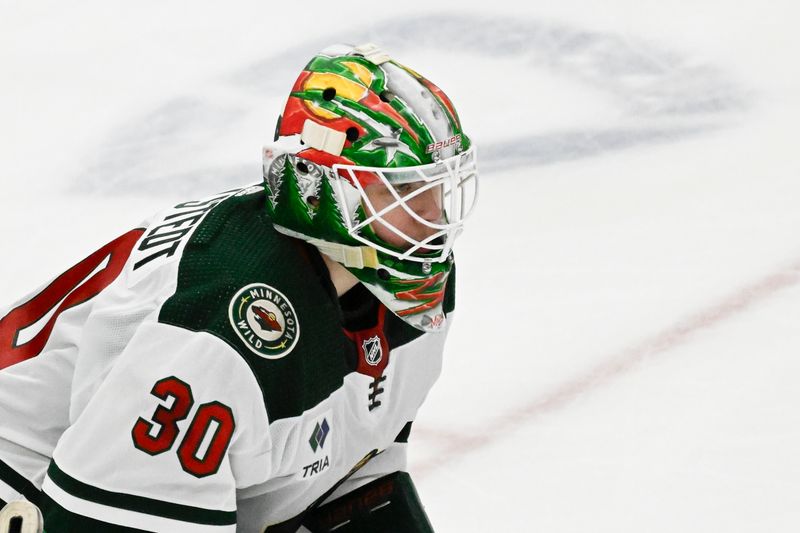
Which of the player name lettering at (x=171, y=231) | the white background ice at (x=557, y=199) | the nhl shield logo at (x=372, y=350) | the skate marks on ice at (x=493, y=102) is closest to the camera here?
the player name lettering at (x=171, y=231)

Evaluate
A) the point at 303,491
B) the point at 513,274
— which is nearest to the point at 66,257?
the point at 513,274

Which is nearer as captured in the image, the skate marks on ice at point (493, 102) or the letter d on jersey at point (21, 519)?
the letter d on jersey at point (21, 519)

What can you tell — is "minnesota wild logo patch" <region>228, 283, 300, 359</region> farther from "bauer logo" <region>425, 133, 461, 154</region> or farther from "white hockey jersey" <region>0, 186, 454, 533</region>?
"bauer logo" <region>425, 133, 461, 154</region>

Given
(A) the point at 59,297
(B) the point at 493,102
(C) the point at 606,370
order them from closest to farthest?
(A) the point at 59,297
(C) the point at 606,370
(B) the point at 493,102

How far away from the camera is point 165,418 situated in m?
1.83

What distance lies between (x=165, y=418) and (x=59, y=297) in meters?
0.43

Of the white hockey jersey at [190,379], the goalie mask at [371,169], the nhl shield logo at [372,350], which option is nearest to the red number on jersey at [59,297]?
the white hockey jersey at [190,379]

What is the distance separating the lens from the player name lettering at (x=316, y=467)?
2.10m

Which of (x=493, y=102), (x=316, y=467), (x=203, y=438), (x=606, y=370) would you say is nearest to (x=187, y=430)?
(x=203, y=438)

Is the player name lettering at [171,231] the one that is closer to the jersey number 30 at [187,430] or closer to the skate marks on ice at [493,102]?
the jersey number 30 at [187,430]

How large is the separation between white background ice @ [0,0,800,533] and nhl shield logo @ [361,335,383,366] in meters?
0.74

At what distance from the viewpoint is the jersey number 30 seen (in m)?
1.82

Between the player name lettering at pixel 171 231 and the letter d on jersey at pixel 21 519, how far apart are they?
0.38 meters

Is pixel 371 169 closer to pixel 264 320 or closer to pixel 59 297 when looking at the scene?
pixel 264 320
